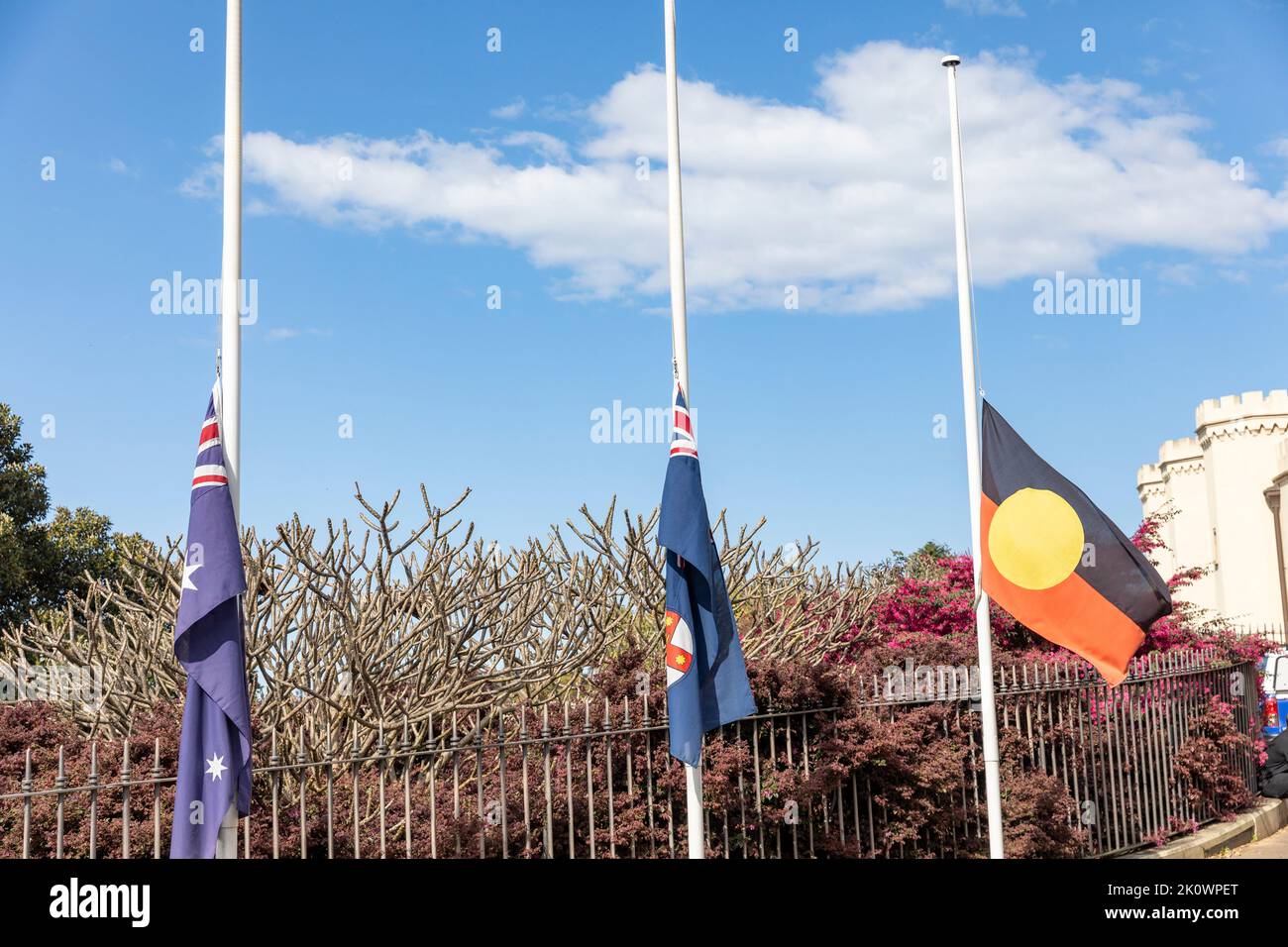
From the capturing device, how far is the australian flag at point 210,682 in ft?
20.6

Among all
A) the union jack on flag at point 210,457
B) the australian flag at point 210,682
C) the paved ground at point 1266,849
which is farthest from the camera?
the paved ground at point 1266,849

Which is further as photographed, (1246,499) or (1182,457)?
(1182,457)

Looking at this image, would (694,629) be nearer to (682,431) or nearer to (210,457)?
(682,431)

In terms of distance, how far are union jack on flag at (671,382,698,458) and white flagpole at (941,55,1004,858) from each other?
2560mm

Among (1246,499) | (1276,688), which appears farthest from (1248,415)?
(1276,688)

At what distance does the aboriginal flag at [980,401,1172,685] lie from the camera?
898 centimetres

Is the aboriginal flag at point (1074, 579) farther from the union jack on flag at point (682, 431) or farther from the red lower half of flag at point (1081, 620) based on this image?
the union jack on flag at point (682, 431)

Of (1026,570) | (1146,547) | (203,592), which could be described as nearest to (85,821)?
(203,592)

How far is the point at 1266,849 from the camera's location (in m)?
12.2

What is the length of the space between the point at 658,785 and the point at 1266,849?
7.23 metres

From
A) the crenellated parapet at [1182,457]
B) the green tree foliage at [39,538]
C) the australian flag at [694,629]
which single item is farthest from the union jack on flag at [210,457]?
the crenellated parapet at [1182,457]

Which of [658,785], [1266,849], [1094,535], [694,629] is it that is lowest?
[1266,849]

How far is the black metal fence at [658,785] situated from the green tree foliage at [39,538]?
68.6 ft
